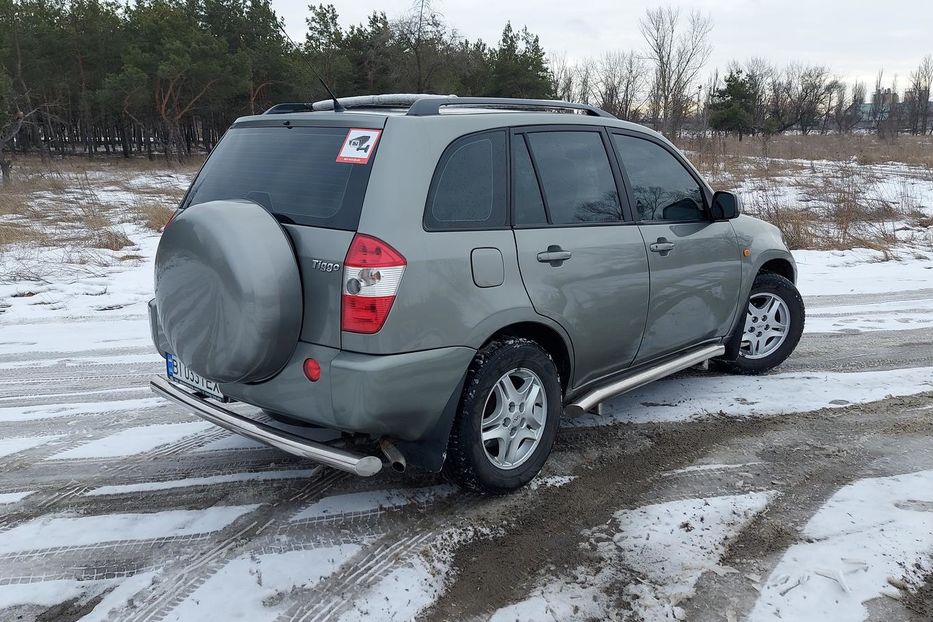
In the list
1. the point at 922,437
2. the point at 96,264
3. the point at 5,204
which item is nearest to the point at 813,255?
the point at 922,437

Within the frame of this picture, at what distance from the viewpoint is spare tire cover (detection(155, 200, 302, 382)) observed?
280 centimetres

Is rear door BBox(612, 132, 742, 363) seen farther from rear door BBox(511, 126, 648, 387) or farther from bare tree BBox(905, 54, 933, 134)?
bare tree BBox(905, 54, 933, 134)

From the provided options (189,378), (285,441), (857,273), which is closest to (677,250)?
(285,441)

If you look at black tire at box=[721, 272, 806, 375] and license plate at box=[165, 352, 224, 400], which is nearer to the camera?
license plate at box=[165, 352, 224, 400]

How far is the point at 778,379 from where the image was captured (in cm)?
521

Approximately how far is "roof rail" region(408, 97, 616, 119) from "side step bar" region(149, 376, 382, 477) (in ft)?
4.97

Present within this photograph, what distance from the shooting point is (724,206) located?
4.48m

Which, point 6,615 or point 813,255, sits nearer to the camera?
point 6,615

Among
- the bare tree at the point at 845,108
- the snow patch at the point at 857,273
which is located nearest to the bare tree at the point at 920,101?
the bare tree at the point at 845,108

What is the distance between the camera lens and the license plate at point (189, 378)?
10.9 ft

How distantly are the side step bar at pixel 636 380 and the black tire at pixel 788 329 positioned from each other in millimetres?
645

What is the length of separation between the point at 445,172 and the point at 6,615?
2.43 m

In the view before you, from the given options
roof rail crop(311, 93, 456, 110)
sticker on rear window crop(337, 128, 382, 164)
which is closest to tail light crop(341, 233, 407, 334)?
sticker on rear window crop(337, 128, 382, 164)

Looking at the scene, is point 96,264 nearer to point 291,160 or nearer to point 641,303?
point 291,160
